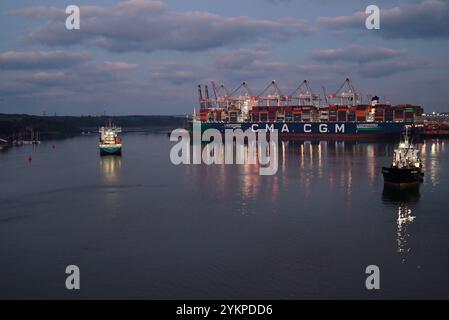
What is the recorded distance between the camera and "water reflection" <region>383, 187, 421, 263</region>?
10047 mm

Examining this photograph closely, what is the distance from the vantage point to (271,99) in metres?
57.6

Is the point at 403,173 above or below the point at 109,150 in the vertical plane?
below

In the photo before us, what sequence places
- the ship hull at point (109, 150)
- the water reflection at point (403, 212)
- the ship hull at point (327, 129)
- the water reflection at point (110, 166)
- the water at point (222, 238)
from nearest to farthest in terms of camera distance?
the water at point (222, 238), the water reflection at point (403, 212), the water reflection at point (110, 166), the ship hull at point (109, 150), the ship hull at point (327, 129)

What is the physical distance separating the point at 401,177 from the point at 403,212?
433 cm

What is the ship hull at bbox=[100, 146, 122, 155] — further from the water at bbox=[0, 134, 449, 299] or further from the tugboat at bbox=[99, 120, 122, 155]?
the water at bbox=[0, 134, 449, 299]

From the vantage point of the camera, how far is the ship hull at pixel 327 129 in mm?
48031

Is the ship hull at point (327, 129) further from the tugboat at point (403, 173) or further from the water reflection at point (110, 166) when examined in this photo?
the tugboat at point (403, 173)

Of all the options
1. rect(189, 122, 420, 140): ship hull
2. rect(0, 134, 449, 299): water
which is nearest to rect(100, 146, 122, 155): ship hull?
rect(0, 134, 449, 299): water

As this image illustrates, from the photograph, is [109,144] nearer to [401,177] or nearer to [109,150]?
[109,150]

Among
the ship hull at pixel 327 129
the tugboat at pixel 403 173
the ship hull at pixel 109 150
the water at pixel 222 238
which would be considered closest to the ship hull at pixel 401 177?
the tugboat at pixel 403 173

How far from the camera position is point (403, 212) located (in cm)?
1346

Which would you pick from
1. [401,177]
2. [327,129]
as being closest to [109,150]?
[401,177]

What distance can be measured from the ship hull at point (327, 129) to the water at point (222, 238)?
28.6 m
